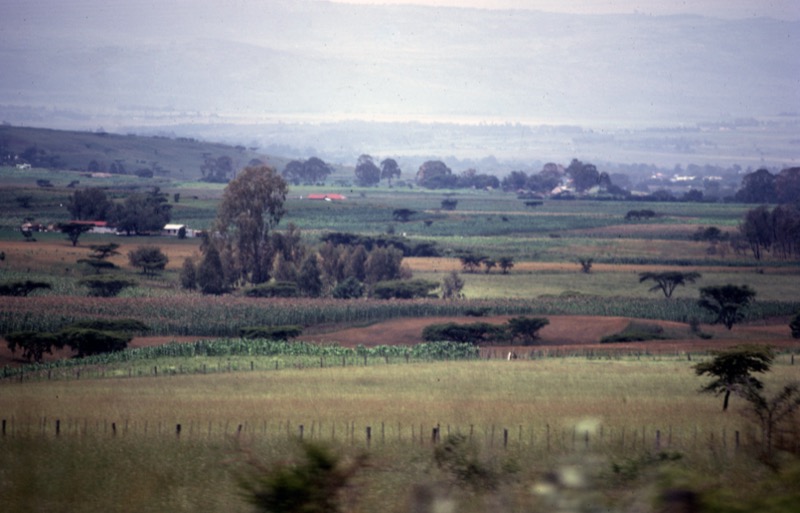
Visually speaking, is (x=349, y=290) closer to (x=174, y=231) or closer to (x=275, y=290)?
(x=275, y=290)

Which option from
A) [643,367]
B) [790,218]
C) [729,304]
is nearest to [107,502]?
[643,367]

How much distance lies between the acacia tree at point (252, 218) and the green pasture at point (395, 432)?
32371 millimetres

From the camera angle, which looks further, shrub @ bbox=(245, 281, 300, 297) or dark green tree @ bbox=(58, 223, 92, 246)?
dark green tree @ bbox=(58, 223, 92, 246)

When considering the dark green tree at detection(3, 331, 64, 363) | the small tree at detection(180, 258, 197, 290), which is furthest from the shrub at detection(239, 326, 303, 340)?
the small tree at detection(180, 258, 197, 290)

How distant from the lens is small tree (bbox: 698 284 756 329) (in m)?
53.0

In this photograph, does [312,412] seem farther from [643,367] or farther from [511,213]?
[511,213]

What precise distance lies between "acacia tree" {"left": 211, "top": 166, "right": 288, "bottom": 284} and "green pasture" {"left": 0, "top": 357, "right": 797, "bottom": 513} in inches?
1274

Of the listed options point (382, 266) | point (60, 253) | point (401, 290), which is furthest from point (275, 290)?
point (60, 253)

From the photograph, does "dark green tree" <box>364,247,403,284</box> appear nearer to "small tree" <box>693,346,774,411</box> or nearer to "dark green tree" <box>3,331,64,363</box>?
"dark green tree" <box>3,331,64,363</box>

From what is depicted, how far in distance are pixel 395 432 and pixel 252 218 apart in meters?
48.1

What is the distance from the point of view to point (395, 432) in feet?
79.0

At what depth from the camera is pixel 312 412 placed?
27.4 metres

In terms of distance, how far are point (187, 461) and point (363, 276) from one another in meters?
48.2

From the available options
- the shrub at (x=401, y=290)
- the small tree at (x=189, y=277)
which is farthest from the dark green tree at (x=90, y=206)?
the shrub at (x=401, y=290)
